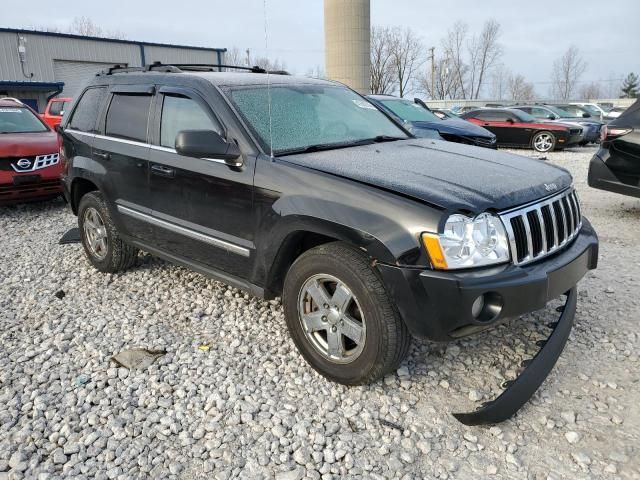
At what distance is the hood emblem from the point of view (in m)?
7.35

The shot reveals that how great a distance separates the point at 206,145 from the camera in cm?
321

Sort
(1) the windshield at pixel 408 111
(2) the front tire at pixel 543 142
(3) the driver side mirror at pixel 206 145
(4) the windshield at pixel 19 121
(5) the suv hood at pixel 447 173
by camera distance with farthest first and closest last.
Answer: (2) the front tire at pixel 543 142, (1) the windshield at pixel 408 111, (4) the windshield at pixel 19 121, (3) the driver side mirror at pixel 206 145, (5) the suv hood at pixel 447 173

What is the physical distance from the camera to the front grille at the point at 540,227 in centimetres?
273

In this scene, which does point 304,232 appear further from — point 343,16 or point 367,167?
point 343,16

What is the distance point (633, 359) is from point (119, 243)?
4120mm

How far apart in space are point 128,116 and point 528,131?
46.7 ft

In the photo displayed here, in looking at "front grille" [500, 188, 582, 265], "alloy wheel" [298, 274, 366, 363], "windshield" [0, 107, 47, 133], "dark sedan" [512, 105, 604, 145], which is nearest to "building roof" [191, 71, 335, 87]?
"alloy wheel" [298, 274, 366, 363]

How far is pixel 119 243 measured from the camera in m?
4.79

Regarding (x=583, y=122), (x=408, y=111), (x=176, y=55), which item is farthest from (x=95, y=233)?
(x=176, y=55)

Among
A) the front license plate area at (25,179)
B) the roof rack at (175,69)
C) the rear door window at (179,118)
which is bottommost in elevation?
the front license plate area at (25,179)

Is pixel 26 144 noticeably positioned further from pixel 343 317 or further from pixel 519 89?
pixel 519 89

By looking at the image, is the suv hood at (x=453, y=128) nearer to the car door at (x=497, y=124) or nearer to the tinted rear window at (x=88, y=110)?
the car door at (x=497, y=124)

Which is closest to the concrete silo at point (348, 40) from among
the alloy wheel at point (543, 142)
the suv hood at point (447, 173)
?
the alloy wheel at point (543, 142)

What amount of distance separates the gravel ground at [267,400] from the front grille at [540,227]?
2.65ft
